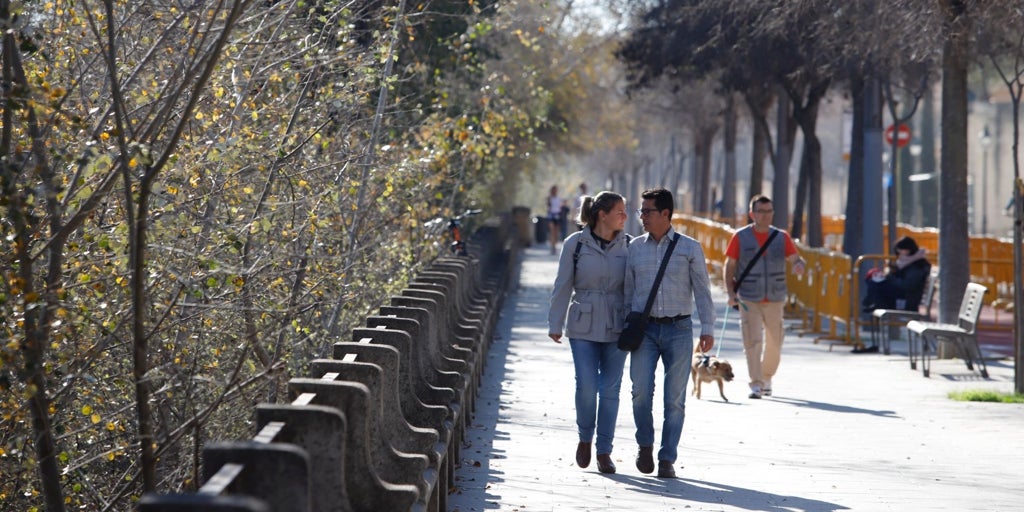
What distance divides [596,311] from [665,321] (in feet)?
1.36

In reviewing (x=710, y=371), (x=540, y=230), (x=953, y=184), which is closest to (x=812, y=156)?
(x=953, y=184)

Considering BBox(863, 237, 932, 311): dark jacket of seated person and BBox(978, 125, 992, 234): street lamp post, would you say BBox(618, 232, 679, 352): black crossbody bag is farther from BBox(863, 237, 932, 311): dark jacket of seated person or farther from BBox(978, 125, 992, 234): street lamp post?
BBox(978, 125, 992, 234): street lamp post

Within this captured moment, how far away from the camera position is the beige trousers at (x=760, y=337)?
14242 millimetres

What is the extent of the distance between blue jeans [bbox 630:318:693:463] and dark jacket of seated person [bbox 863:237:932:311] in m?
9.20

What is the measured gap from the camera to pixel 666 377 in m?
9.84

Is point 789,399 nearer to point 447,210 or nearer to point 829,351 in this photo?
point 829,351

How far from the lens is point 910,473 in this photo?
33.0 feet

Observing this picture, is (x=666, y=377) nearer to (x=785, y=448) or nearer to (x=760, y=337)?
(x=785, y=448)

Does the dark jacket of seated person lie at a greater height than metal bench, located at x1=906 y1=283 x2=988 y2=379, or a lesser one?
greater

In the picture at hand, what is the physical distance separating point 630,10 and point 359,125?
1762 cm

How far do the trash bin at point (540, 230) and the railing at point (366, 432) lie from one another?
139ft

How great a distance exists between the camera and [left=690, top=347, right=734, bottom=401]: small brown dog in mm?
13766

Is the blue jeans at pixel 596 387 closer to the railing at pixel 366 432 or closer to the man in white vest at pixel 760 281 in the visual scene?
the railing at pixel 366 432

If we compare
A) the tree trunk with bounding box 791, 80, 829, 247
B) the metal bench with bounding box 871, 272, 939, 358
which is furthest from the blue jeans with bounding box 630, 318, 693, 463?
the tree trunk with bounding box 791, 80, 829, 247
